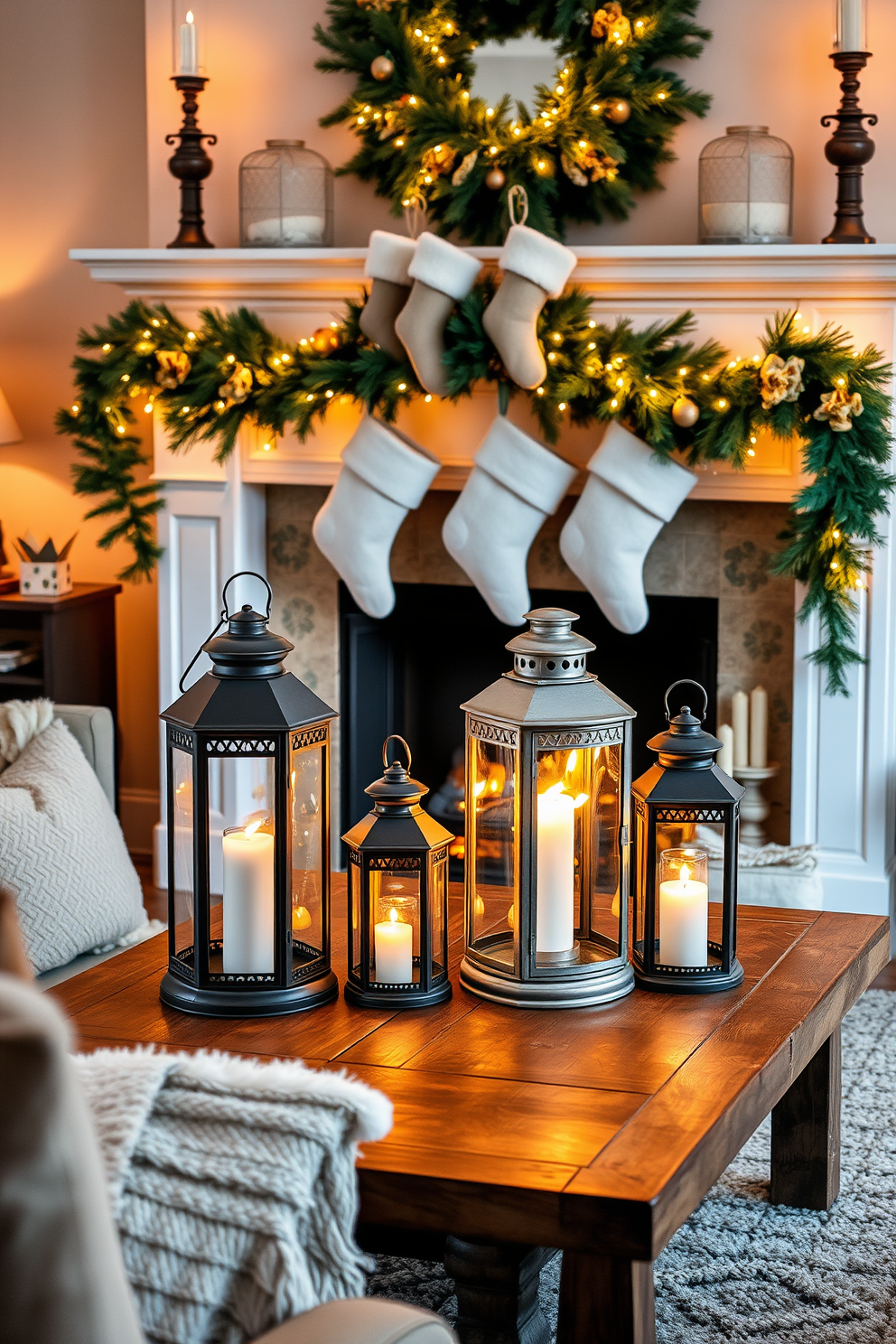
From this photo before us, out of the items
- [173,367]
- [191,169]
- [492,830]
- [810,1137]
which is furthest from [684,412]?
[492,830]

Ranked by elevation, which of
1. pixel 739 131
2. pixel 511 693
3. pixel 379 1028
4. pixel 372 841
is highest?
pixel 739 131

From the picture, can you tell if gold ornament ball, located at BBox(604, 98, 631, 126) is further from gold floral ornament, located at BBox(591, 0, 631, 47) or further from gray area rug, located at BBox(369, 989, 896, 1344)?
gray area rug, located at BBox(369, 989, 896, 1344)

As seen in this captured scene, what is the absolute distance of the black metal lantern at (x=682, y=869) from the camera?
5.41 ft

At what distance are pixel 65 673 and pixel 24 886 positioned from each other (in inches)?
68.6

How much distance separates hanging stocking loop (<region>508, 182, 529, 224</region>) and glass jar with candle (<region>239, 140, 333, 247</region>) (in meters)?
0.48

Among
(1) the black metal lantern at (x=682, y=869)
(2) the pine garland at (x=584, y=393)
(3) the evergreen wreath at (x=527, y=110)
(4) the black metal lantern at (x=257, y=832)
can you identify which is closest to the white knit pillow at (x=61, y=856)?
(4) the black metal lantern at (x=257, y=832)

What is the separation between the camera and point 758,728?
130 inches

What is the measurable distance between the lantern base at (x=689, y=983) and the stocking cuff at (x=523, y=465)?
1681 millimetres

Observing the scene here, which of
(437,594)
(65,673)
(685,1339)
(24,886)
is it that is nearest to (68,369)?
(65,673)

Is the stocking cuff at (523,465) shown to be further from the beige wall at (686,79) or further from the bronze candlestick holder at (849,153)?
the bronze candlestick holder at (849,153)

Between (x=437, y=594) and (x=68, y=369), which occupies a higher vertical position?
(x=68, y=369)

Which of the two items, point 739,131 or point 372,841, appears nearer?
point 372,841

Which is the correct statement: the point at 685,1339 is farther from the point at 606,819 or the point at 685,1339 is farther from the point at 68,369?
the point at 68,369

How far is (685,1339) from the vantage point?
178 centimetres
